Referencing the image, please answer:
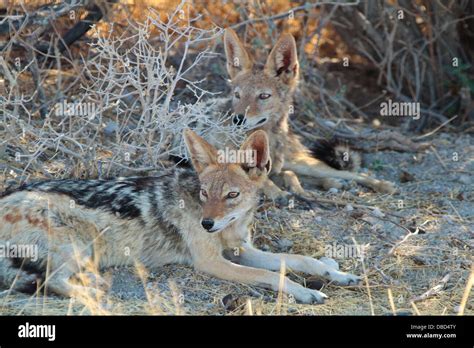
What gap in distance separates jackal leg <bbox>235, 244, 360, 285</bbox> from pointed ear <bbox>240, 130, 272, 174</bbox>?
64cm

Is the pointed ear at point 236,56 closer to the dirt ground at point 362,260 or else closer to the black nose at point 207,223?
the dirt ground at point 362,260

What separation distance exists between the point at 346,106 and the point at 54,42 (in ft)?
12.0

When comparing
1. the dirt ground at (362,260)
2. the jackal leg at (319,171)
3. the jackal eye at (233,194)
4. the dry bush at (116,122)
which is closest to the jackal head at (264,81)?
the dry bush at (116,122)

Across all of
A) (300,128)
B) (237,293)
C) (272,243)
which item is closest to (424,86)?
(300,128)

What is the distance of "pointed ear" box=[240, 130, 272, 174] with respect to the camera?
566 centimetres

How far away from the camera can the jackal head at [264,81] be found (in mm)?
7309

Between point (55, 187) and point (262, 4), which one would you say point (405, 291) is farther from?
point (262, 4)

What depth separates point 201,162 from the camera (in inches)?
231

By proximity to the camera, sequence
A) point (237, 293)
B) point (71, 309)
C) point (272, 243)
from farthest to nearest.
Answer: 1. point (272, 243)
2. point (237, 293)
3. point (71, 309)

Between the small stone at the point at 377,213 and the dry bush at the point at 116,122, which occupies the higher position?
the dry bush at the point at 116,122

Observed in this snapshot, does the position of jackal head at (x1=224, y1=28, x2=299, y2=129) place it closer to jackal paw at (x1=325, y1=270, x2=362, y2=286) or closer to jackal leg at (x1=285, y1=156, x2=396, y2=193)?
jackal leg at (x1=285, y1=156, x2=396, y2=193)

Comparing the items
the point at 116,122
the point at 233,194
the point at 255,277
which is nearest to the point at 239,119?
the point at 116,122

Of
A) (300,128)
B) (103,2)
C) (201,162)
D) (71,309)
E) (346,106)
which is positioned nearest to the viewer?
(71,309)

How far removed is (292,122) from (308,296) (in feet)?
12.7
